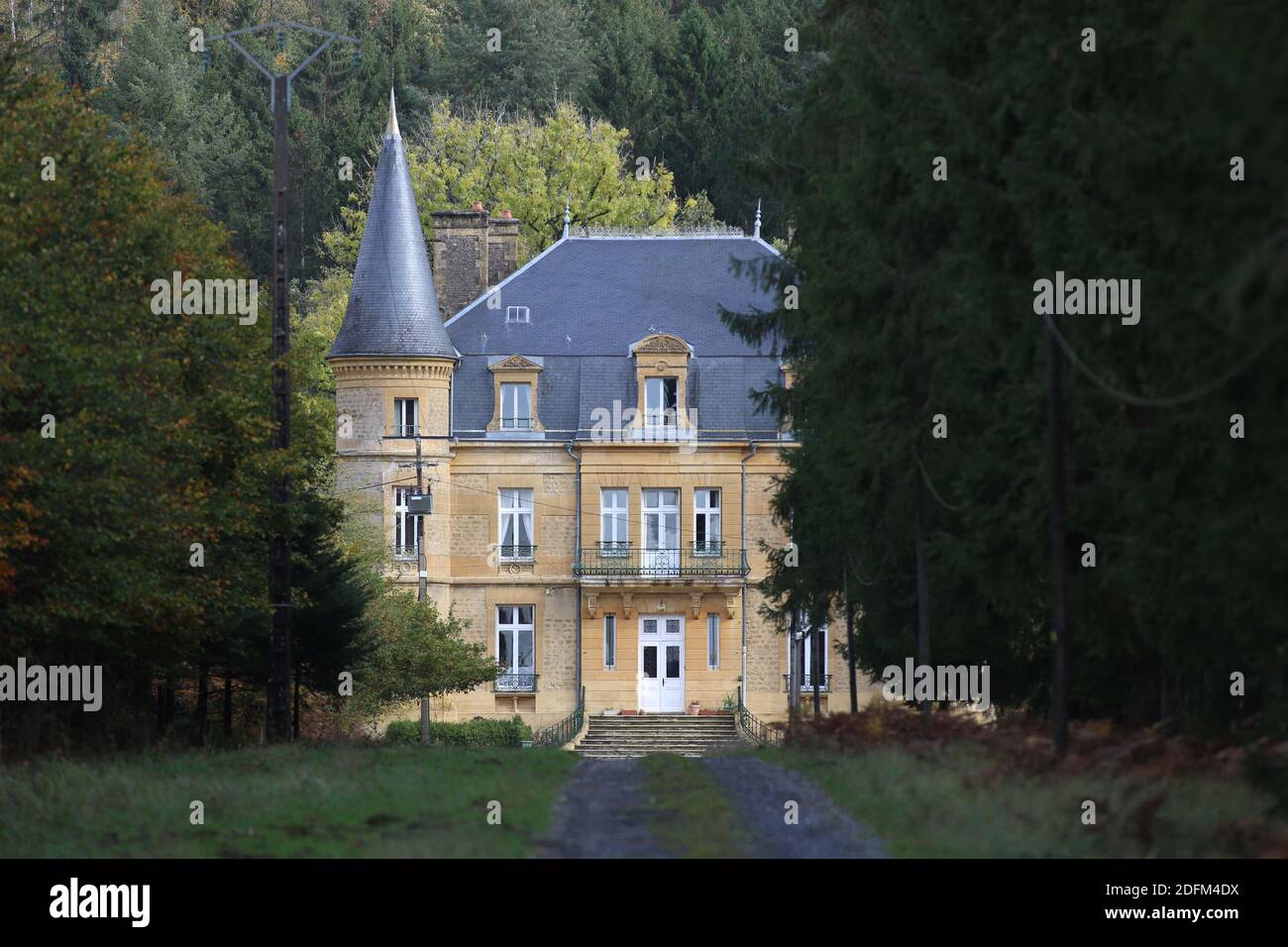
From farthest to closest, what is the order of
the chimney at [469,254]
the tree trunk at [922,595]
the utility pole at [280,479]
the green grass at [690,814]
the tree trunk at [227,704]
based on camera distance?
the chimney at [469,254] < the tree trunk at [227,704] < the utility pole at [280,479] < the tree trunk at [922,595] < the green grass at [690,814]

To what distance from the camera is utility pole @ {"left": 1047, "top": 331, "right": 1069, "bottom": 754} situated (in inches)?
788

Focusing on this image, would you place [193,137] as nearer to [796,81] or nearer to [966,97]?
[796,81]

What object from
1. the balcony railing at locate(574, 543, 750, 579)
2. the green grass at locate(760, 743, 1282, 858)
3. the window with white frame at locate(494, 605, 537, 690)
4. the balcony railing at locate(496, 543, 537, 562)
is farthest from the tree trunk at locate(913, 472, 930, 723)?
the window with white frame at locate(494, 605, 537, 690)

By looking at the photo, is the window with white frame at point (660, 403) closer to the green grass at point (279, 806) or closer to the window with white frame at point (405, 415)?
the window with white frame at point (405, 415)

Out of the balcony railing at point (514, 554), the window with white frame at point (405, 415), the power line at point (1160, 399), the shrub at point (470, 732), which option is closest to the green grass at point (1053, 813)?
the power line at point (1160, 399)

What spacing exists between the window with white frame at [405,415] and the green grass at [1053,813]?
3499 centimetres

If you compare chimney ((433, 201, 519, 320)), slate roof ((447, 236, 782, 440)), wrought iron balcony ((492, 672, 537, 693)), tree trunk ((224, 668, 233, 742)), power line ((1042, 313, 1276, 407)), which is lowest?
wrought iron balcony ((492, 672, 537, 693))

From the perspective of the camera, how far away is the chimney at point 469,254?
58.1 m

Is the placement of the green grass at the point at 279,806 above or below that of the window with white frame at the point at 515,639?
below

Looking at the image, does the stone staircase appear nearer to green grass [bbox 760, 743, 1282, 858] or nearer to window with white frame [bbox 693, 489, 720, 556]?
window with white frame [bbox 693, 489, 720, 556]

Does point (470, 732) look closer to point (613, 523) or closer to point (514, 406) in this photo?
point (613, 523)

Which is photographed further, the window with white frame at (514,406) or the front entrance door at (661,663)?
the window with white frame at (514,406)

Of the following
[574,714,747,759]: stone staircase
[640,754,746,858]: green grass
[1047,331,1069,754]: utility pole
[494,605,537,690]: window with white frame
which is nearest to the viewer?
[640,754,746,858]: green grass

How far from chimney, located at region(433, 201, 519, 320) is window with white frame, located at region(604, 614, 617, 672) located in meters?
9.72
